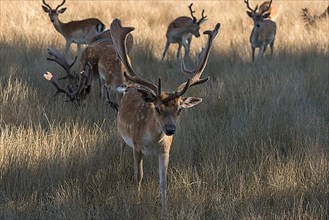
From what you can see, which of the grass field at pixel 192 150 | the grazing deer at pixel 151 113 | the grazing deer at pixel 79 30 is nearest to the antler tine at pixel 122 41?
A: the grazing deer at pixel 151 113

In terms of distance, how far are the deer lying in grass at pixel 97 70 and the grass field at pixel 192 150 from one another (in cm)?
19

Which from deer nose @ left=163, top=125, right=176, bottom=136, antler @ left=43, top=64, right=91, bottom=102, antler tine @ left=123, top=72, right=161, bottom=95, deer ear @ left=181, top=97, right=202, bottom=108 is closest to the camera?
deer nose @ left=163, top=125, right=176, bottom=136

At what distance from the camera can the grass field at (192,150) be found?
164 inches

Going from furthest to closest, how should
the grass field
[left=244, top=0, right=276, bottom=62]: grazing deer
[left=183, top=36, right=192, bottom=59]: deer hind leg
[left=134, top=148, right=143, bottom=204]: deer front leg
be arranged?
[left=244, top=0, right=276, bottom=62]: grazing deer, [left=183, top=36, right=192, bottom=59]: deer hind leg, [left=134, top=148, right=143, bottom=204]: deer front leg, the grass field

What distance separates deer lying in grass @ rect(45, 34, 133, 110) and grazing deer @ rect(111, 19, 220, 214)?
1.69m

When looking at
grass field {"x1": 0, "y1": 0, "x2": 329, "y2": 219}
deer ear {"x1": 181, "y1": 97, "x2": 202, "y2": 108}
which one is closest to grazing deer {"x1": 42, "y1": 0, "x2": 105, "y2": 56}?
grass field {"x1": 0, "y1": 0, "x2": 329, "y2": 219}

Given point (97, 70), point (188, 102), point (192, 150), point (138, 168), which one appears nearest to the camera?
point (188, 102)

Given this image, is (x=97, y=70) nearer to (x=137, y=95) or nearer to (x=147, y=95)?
(x=137, y=95)

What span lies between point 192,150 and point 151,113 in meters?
1.16

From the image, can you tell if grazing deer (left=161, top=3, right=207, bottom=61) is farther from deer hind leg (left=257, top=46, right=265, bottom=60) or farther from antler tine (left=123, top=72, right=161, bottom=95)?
antler tine (left=123, top=72, right=161, bottom=95)

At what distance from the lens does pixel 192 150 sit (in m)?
5.26

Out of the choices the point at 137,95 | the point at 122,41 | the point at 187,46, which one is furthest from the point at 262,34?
the point at 122,41

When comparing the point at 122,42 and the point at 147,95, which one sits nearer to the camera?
the point at 147,95

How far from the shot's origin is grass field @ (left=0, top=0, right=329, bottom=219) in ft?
13.7
